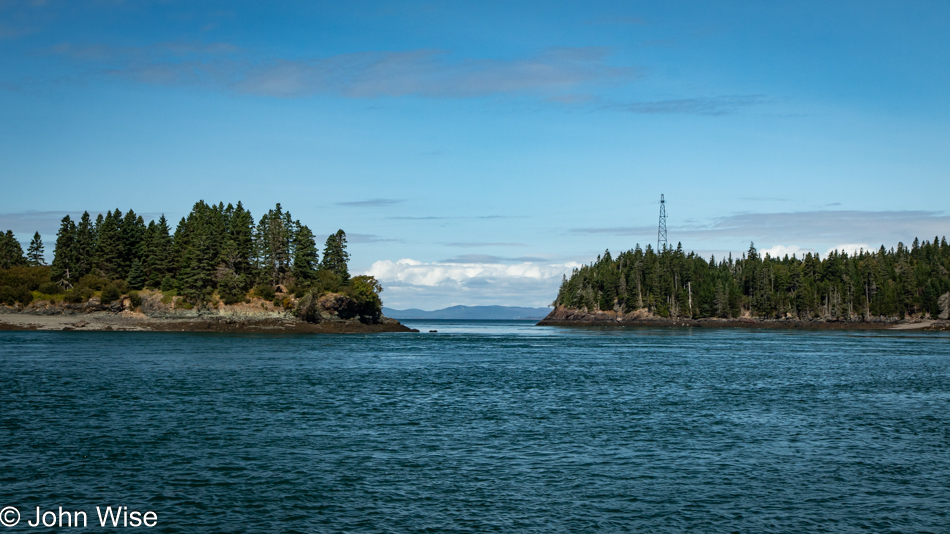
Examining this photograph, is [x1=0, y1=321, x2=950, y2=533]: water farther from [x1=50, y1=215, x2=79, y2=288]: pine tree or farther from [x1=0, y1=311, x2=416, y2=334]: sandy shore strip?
[x1=50, y1=215, x2=79, y2=288]: pine tree

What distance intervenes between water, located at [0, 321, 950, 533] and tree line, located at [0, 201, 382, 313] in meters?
92.4

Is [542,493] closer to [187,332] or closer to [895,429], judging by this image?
[895,429]

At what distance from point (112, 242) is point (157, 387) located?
Result: 426 feet

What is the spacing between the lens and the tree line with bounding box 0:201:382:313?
150 meters

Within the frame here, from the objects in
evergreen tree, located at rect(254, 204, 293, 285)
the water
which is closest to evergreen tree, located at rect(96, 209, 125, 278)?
evergreen tree, located at rect(254, 204, 293, 285)

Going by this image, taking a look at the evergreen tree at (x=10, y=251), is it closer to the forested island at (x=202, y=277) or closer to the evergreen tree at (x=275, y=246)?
the forested island at (x=202, y=277)

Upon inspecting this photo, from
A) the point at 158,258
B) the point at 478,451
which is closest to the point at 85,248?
the point at 158,258

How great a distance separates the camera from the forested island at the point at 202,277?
486 ft

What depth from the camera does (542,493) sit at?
78.1 feet

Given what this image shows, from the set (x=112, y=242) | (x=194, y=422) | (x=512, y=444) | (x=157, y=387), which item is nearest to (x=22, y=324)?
(x=112, y=242)

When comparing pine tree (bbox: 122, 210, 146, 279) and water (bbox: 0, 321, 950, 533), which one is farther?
pine tree (bbox: 122, 210, 146, 279)

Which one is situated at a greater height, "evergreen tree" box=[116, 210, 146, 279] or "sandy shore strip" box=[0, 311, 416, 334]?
"evergreen tree" box=[116, 210, 146, 279]

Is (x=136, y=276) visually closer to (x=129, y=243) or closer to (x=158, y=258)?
(x=158, y=258)

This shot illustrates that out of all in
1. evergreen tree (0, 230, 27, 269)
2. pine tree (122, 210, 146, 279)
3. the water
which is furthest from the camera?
evergreen tree (0, 230, 27, 269)
